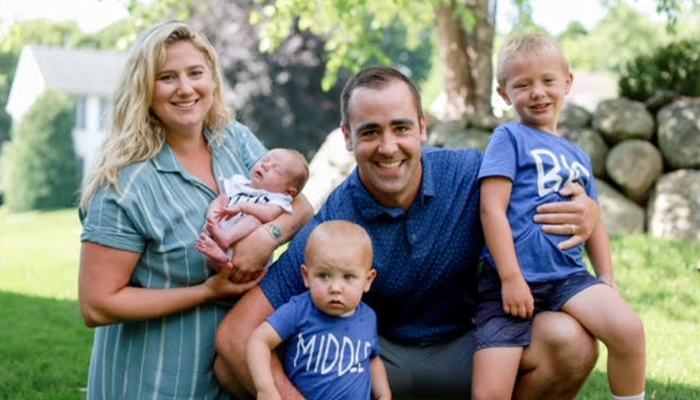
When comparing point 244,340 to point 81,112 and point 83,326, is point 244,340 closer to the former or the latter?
point 83,326

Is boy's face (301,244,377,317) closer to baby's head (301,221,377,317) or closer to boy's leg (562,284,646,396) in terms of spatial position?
baby's head (301,221,377,317)

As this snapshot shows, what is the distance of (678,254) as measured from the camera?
8008 millimetres

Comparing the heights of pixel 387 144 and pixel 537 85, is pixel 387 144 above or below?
below

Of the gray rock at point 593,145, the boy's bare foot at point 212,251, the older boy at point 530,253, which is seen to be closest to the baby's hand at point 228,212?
the boy's bare foot at point 212,251

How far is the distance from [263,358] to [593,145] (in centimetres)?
763

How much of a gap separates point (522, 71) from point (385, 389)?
4.22ft

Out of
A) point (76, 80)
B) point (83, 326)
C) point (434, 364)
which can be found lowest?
point (76, 80)

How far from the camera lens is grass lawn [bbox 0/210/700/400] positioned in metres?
5.25

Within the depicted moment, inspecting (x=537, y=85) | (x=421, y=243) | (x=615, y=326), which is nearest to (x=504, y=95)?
(x=537, y=85)

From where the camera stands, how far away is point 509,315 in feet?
11.1

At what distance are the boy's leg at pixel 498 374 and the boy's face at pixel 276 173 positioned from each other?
101 centimetres

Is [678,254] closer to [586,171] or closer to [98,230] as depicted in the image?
[586,171]

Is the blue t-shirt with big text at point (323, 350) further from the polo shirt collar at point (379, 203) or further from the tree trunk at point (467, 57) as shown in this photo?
the tree trunk at point (467, 57)

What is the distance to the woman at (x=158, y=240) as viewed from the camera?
11.0 ft
